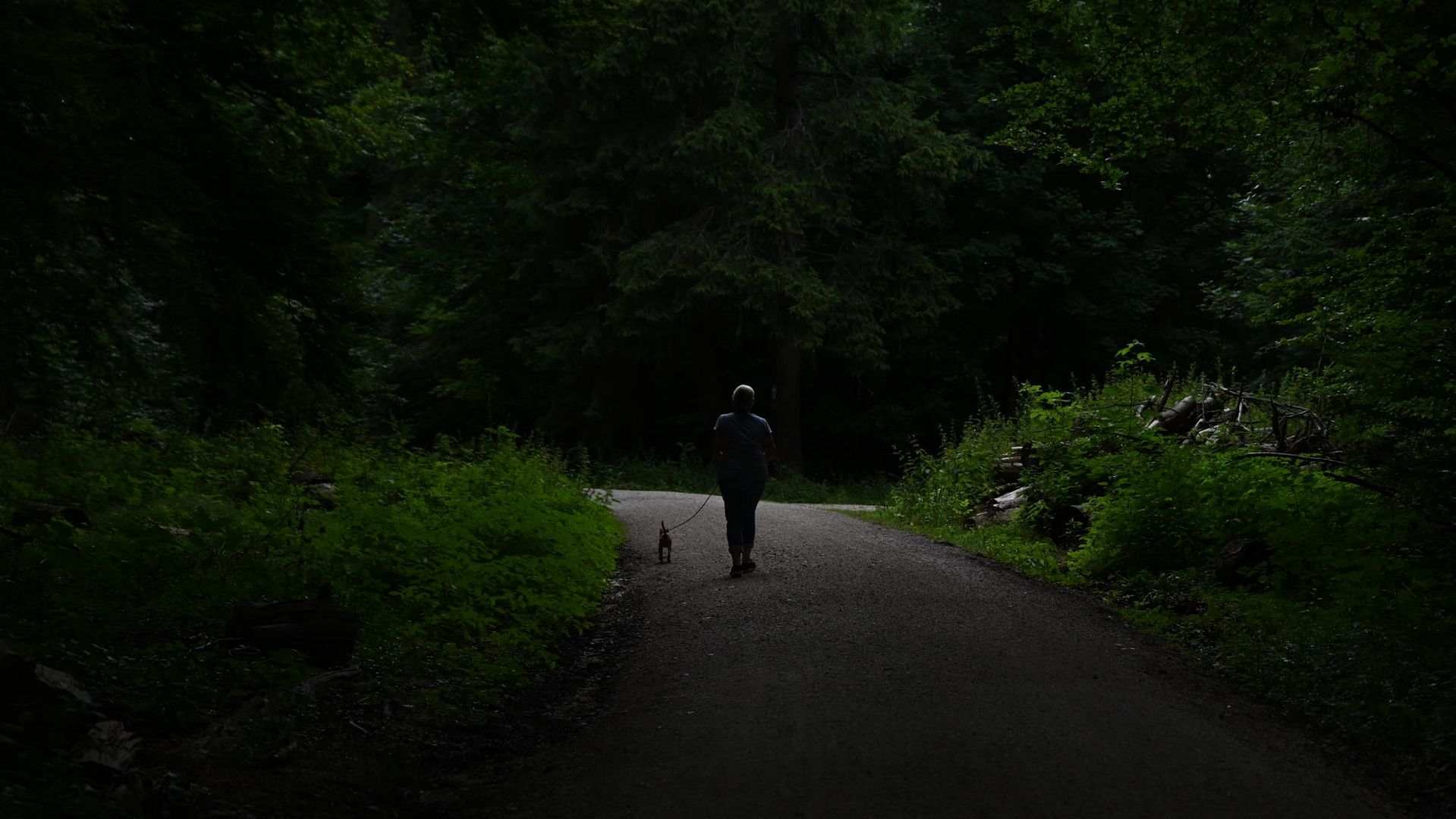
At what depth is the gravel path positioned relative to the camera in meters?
4.91

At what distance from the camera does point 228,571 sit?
7719 millimetres

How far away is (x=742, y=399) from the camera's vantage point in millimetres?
11719

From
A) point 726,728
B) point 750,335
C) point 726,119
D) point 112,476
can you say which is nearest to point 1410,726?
point 726,728

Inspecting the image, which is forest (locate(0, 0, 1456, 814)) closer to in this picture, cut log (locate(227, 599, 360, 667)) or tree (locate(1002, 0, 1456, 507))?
tree (locate(1002, 0, 1456, 507))

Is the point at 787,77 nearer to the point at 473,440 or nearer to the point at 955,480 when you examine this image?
the point at 955,480

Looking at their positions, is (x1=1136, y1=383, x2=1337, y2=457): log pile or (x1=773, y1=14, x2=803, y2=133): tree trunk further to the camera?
(x1=773, y1=14, x2=803, y2=133): tree trunk

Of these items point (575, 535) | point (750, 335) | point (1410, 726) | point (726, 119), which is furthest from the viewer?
point (750, 335)

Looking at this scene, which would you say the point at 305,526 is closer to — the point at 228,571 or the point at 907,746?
the point at 228,571

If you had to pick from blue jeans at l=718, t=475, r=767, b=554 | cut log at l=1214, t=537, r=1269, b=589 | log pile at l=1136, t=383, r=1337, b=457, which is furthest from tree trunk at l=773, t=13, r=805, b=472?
cut log at l=1214, t=537, r=1269, b=589

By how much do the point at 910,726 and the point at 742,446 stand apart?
6006 millimetres

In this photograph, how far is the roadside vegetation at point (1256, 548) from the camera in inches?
264

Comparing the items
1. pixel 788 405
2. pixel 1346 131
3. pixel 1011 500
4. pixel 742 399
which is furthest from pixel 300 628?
pixel 788 405

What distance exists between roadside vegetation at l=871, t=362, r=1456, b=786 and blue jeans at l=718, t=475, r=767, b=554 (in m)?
3.03

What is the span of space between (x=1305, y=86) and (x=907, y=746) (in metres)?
7.94
